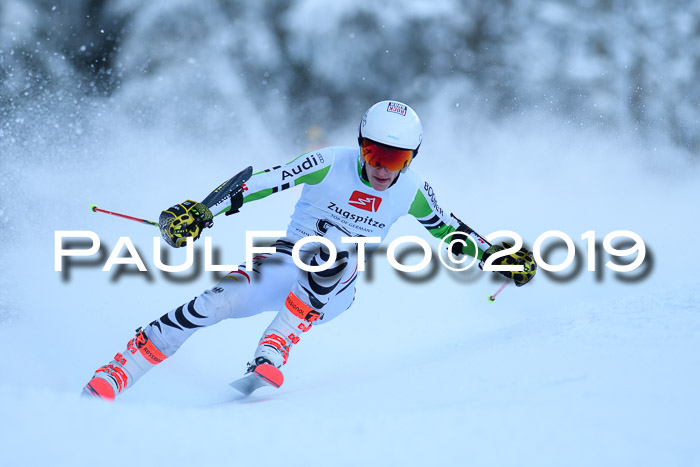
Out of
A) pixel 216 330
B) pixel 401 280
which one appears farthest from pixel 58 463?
pixel 401 280

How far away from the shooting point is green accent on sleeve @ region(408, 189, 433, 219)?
377 cm

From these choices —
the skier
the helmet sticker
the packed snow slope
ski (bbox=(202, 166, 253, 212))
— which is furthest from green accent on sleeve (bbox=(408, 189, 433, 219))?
ski (bbox=(202, 166, 253, 212))

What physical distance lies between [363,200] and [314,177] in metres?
0.30

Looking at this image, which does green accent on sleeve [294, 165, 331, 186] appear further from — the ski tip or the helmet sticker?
the ski tip

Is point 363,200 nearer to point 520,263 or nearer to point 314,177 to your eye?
point 314,177

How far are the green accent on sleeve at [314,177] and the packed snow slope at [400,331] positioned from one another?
42.6 inches

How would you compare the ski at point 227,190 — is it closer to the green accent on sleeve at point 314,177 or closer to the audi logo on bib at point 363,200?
the green accent on sleeve at point 314,177

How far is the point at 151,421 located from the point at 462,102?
9.00 m

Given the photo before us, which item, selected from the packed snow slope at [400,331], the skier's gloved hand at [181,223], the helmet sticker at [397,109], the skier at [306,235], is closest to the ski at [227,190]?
the skier at [306,235]

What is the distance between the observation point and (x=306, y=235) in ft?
12.1

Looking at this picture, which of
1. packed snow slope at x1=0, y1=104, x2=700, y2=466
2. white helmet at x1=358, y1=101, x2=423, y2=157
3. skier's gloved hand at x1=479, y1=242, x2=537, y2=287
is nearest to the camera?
packed snow slope at x1=0, y1=104, x2=700, y2=466

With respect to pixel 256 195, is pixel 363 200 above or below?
above

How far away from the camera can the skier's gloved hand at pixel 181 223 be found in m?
2.92

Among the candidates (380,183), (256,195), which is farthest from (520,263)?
(256,195)
